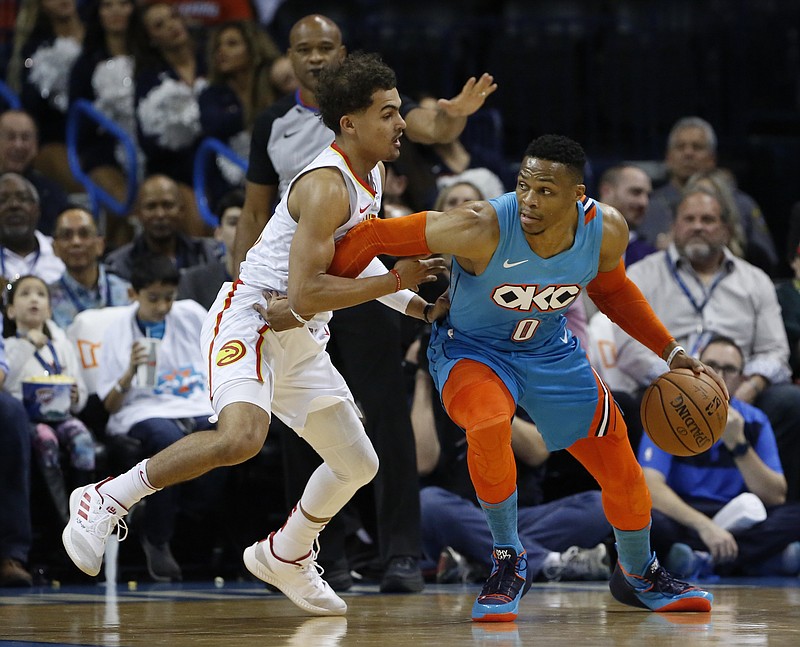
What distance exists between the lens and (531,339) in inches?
193

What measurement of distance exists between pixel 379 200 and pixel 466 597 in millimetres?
1717

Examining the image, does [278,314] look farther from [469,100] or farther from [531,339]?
[469,100]

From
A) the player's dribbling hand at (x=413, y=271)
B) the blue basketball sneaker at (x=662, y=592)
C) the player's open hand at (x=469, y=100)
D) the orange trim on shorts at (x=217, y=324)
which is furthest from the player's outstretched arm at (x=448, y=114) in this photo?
the blue basketball sneaker at (x=662, y=592)

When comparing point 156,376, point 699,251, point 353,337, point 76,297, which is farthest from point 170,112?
→ point 353,337

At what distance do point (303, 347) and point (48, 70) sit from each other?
501 cm

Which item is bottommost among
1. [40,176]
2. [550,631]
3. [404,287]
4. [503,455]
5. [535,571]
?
[535,571]

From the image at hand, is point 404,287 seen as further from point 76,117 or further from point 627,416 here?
point 76,117

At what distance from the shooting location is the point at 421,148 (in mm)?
8492

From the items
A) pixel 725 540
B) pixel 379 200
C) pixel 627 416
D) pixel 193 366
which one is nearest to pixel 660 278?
pixel 627 416

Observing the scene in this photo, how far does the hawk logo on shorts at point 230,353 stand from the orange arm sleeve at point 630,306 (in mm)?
1235

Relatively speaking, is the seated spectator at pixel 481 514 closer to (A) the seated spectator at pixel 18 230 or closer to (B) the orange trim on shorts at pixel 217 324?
(B) the orange trim on shorts at pixel 217 324

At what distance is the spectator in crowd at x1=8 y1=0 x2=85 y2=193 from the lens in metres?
9.30

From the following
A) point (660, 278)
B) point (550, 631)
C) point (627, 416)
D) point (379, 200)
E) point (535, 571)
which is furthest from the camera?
point (660, 278)

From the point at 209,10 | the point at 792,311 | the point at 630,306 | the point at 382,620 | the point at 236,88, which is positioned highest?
the point at 209,10
